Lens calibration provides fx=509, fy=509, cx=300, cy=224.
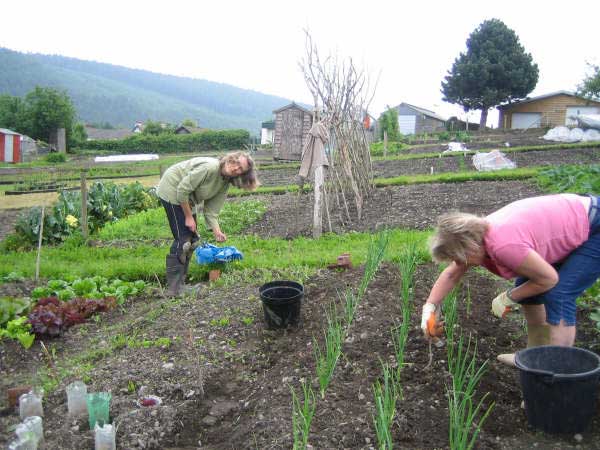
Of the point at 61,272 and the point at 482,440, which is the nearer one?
the point at 482,440

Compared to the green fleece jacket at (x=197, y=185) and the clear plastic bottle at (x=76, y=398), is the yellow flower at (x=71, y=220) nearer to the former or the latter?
the green fleece jacket at (x=197, y=185)

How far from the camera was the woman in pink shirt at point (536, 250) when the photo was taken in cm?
239

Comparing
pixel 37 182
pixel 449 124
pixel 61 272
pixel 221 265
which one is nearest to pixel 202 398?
pixel 221 265

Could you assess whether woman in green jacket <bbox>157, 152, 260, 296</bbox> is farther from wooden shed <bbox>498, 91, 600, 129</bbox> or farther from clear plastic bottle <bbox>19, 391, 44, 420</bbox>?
wooden shed <bbox>498, 91, 600, 129</bbox>

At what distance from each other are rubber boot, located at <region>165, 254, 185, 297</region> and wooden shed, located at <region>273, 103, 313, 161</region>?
58.8 ft

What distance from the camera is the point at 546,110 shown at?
34250mm

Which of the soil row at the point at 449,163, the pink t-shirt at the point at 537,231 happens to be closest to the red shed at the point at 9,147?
the soil row at the point at 449,163

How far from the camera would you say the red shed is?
37.0 meters

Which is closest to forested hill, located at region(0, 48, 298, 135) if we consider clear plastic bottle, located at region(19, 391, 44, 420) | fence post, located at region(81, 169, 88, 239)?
fence post, located at region(81, 169, 88, 239)

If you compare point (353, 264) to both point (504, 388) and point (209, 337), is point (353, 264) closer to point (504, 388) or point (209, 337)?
→ point (209, 337)

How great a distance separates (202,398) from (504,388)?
1.70 m

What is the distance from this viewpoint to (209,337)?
371 cm

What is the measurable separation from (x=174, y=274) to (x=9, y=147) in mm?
39184

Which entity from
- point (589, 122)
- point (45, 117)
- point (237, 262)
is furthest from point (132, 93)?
point (237, 262)
